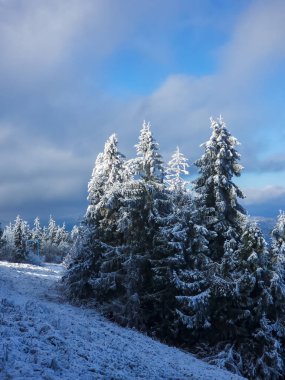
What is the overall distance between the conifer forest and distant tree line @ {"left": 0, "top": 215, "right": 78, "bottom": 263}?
163 ft

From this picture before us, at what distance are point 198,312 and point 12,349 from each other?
14.0 meters

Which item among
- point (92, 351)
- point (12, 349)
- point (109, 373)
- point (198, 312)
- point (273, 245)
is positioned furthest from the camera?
point (273, 245)

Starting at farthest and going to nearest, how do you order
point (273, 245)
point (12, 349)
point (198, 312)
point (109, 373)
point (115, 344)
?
point (273, 245) < point (198, 312) < point (115, 344) < point (109, 373) < point (12, 349)

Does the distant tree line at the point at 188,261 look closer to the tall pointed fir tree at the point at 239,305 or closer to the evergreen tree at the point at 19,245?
the tall pointed fir tree at the point at 239,305

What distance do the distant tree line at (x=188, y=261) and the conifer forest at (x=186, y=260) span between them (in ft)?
0.23

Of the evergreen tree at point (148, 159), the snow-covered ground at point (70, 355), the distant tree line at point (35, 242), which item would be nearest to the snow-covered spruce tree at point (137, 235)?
the evergreen tree at point (148, 159)

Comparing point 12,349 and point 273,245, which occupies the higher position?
point 273,245

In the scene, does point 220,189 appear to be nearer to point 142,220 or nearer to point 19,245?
point 142,220

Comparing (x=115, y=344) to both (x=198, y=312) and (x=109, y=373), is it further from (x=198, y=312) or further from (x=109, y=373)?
(x=198, y=312)

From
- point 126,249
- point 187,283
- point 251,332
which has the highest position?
point 126,249

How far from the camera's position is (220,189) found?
968 inches

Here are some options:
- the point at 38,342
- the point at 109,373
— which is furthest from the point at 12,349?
the point at 109,373

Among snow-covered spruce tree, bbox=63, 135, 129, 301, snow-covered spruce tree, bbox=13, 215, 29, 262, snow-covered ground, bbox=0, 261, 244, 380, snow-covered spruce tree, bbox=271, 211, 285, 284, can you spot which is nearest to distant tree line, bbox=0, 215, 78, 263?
snow-covered spruce tree, bbox=13, 215, 29, 262

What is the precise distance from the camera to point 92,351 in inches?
464
